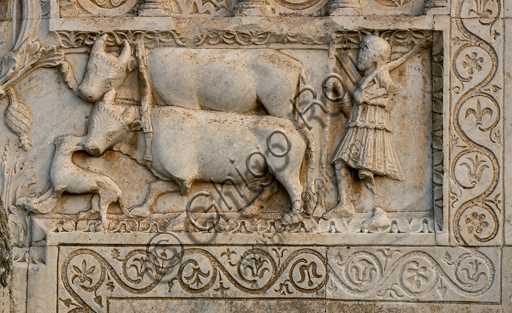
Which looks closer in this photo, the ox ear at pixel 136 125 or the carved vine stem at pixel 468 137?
the carved vine stem at pixel 468 137

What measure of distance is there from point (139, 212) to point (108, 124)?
2.08ft

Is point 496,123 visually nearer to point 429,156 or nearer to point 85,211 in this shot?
point 429,156

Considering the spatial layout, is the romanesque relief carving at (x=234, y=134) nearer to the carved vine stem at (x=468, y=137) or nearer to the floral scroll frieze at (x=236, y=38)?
the floral scroll frieze at (x=236, y=38)

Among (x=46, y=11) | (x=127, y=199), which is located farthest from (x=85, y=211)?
(x=46, y=11)

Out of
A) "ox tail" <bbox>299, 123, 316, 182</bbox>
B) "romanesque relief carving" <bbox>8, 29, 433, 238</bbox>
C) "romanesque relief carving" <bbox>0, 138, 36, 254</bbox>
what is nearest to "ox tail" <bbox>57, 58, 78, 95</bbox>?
"romanesque relief carving" <bbox>8, 29, 433, 238</bbox>

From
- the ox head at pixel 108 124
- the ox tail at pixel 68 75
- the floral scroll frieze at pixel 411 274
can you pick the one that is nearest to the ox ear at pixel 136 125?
the ox head at pixel 108 124

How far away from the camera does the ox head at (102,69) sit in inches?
199

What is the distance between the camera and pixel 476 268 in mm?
4977

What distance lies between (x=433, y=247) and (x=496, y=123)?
93 centimetres

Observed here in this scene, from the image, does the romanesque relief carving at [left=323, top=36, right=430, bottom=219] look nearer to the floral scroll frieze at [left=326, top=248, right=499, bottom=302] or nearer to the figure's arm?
the figure's arm

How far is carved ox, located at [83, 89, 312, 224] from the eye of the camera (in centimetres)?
502

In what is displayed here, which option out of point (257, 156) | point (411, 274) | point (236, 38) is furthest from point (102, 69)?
point (411, 274)

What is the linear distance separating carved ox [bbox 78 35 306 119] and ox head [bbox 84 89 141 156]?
9 centimetres

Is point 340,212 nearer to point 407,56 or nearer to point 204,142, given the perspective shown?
point 204,142
